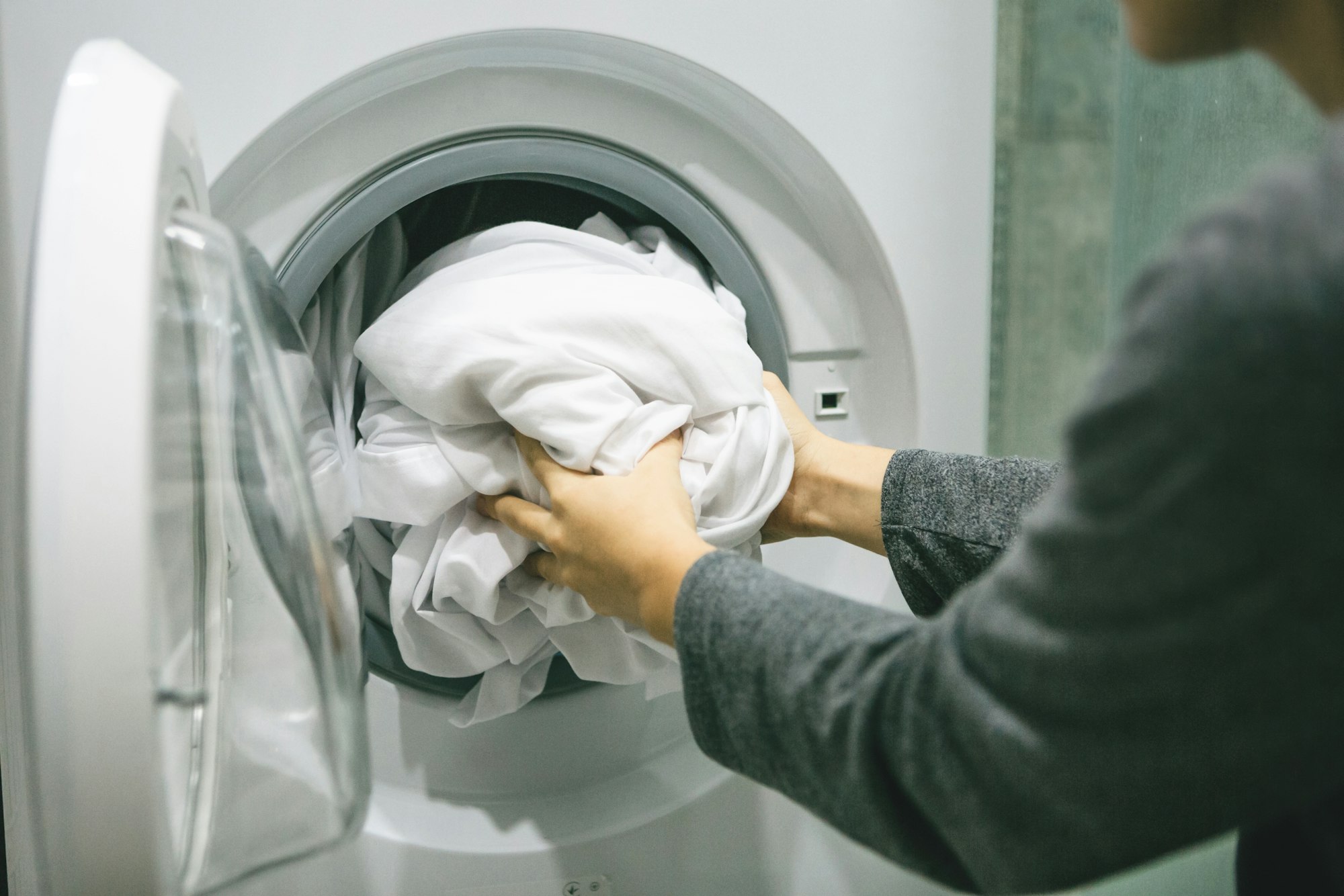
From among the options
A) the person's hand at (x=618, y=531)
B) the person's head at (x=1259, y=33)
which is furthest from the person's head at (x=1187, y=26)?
the person's hand at (x=618, y=531)

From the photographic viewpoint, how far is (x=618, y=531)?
0.48 m

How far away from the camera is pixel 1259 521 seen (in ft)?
0.79

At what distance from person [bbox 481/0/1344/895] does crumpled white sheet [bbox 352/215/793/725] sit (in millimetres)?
180

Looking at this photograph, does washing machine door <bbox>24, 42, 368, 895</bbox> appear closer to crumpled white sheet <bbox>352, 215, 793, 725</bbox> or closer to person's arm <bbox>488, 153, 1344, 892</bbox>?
crumpled white sheet <bbox>352, 215, 793, 725</bbox>

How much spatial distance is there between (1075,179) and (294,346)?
0.60 meters

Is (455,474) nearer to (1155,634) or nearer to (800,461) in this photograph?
(800,461)

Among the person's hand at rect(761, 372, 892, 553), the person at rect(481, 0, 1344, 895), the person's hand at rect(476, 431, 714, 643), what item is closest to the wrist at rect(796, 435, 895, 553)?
the person's hand at rect(761, 372, 892, 553)

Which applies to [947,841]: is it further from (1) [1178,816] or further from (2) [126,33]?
(2) [126,33]

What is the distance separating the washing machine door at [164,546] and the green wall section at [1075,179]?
512 mm

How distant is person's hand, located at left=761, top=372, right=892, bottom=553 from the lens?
665 mm

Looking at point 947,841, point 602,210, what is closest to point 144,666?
point 947,841

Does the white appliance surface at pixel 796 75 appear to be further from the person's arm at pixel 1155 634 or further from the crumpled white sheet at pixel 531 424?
the person's arm at pixel 1155 634

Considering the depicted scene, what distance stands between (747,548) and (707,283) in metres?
0.22

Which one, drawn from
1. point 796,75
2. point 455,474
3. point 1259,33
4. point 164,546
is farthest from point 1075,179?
point 164,546
